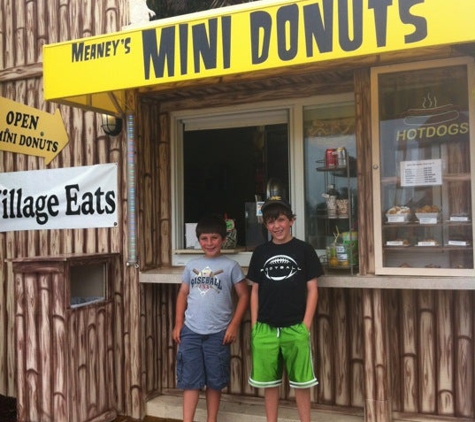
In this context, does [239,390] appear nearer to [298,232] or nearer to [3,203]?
[298,232]

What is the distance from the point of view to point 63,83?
3.60 meters

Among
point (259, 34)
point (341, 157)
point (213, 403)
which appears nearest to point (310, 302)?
point (213, 403)

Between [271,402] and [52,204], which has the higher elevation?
[52,204]

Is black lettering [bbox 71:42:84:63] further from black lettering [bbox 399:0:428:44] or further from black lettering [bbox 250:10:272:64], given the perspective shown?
black lettering [bbox 399:0:428:44]

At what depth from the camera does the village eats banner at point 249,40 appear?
2756mm

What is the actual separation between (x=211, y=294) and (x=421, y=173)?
1795 millimetres

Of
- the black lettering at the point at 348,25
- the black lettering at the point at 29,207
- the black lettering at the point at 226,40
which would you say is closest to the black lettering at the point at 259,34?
the black lettering at the point at 226,40

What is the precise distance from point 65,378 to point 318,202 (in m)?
2.46

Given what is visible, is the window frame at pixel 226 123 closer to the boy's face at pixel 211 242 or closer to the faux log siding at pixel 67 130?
the faux log siding at pixel 67 130

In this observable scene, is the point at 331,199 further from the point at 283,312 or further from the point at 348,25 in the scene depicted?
the point at 348,25

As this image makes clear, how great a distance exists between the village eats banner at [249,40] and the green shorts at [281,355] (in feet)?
5.75

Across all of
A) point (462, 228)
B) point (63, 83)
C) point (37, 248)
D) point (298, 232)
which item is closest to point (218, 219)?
point (298, 232)

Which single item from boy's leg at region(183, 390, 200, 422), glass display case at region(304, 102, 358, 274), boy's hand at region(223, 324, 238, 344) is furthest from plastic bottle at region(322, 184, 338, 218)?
boy's leg at region(183, 390, 200, 422)

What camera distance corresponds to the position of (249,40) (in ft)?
10.1
